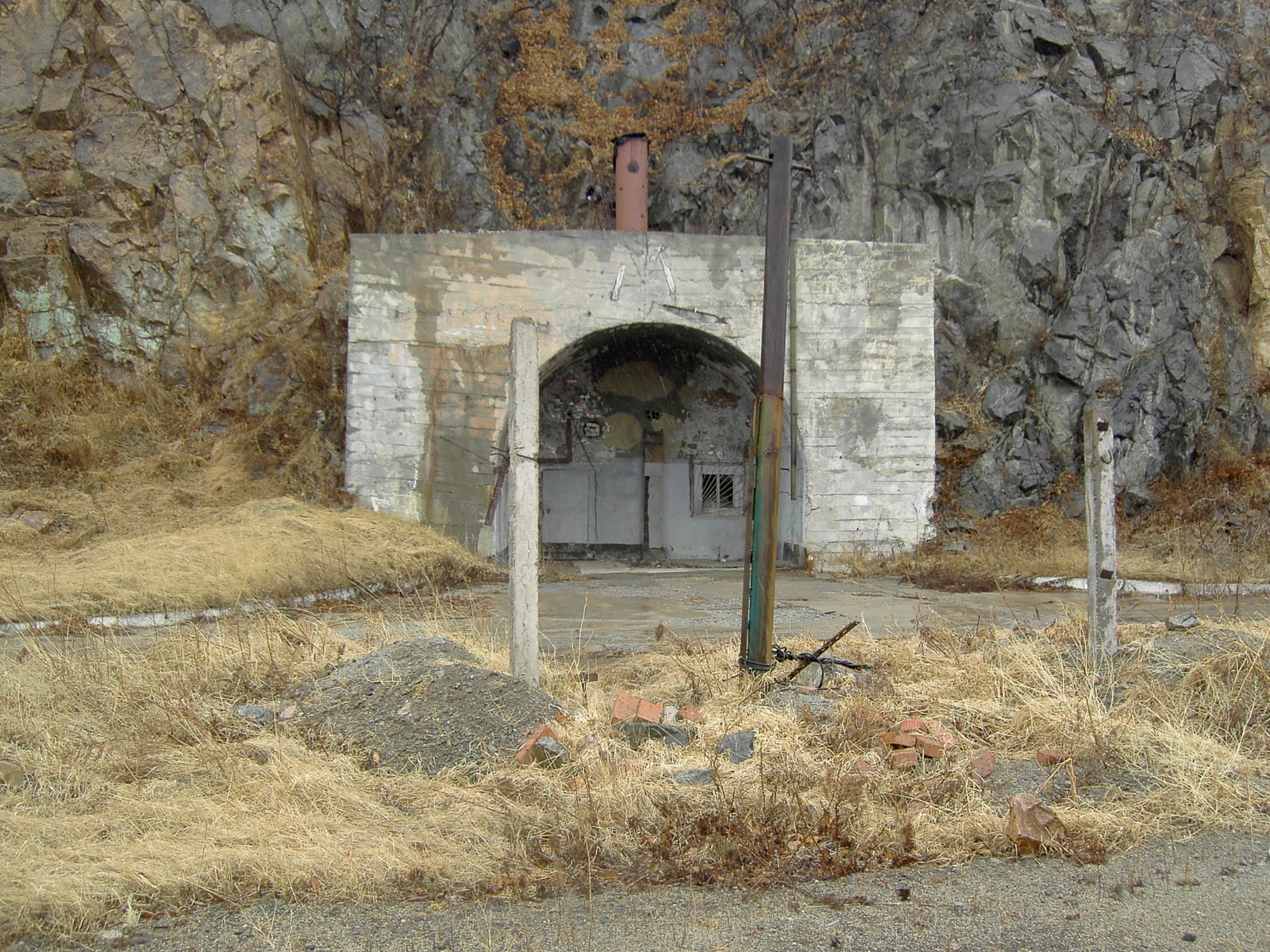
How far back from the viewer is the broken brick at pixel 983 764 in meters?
4.18

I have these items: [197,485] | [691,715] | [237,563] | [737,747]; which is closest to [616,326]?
[237,563]

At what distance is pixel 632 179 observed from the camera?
1688 cm

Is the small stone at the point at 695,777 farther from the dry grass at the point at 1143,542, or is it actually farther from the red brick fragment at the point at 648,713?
the dry grass at the point at 1143,542

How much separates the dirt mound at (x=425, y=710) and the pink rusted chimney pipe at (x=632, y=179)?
12960 millimetres

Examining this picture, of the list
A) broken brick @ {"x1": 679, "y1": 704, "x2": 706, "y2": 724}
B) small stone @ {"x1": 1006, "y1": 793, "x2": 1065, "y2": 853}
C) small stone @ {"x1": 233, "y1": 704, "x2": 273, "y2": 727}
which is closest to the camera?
small stone @ {"x1": 1006, "y1": 793, "x2": 1065, "y2": 853}

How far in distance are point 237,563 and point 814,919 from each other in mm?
8212

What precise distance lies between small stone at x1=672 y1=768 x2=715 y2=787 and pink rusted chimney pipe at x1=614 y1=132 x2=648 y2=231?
13908mm

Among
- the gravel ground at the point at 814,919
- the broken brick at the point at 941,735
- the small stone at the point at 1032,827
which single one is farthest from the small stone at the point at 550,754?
the small stone at the point at 1032,827

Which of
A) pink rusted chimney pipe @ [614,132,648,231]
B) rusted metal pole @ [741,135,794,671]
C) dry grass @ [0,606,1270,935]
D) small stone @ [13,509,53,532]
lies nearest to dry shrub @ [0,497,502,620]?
small stone @ [13,509,53,532]

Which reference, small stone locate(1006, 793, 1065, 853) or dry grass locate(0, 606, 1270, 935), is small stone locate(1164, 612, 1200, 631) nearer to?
dry grass locate(0, 606, 1270, 935)

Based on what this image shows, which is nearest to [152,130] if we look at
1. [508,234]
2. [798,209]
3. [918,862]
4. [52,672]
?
[508,234]

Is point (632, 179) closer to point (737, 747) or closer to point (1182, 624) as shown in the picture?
point (1182, 624)

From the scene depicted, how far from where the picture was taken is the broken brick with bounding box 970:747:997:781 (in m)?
4.18

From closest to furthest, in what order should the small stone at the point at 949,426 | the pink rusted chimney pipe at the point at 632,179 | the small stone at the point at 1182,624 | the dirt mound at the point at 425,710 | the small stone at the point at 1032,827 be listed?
the small stone at the point at 1032,827
the dirt mound at the point at 425,710
the small stone at the point at 1182,624
the small stone at the point at 949,426
the pink rusted chimney pipe at the point at 632,179
